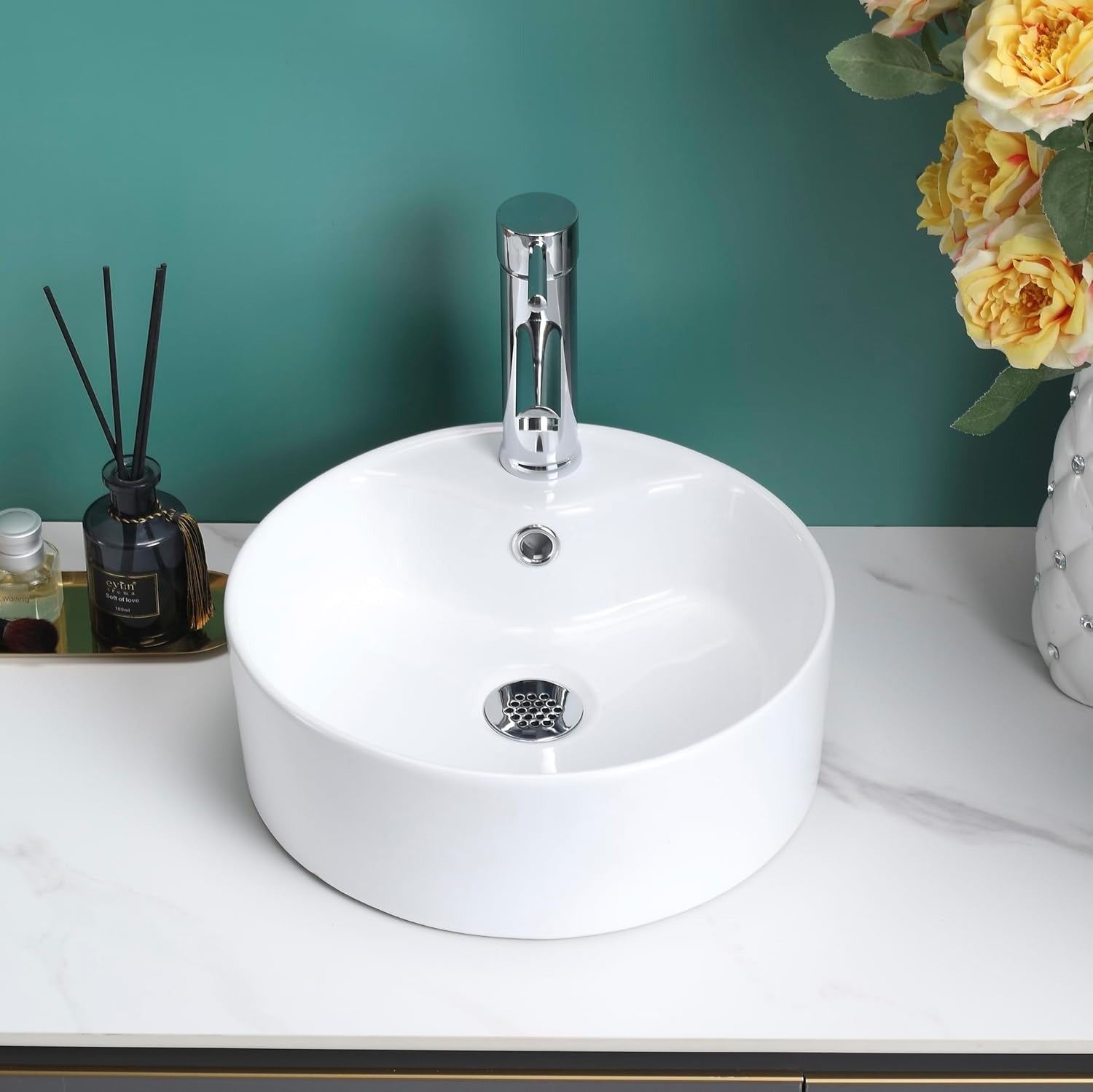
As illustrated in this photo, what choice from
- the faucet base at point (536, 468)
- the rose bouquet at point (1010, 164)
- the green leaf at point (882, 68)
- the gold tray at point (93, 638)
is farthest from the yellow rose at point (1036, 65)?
the gold tray at point (93, 638)

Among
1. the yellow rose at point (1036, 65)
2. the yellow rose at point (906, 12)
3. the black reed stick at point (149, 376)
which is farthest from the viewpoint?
the black reed stick at point (149, 376)

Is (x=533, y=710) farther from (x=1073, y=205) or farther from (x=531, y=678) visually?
(x=1073, y=205)

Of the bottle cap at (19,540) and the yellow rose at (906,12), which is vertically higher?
the yellow rose at (906,12)

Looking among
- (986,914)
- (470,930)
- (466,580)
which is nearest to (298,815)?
(470,930)

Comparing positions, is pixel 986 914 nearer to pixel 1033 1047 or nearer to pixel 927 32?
pixel 1033 1047

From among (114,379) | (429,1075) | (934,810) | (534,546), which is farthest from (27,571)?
(934,810)

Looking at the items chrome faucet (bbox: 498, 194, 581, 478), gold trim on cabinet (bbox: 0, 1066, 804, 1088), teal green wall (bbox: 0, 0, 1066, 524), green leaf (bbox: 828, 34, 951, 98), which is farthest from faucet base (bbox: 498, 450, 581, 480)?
gold trim on cabinet (bbox: 0, 1066, 804, 1088)

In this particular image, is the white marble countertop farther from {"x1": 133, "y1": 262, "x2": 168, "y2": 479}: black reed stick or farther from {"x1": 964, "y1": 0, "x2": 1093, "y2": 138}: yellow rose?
{"x1": 964, "y1": 0, "x2": 1093, "y2": 138}: yellow rose

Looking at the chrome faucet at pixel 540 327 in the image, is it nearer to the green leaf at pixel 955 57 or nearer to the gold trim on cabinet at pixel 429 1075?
the green leaf at pixel 955 57

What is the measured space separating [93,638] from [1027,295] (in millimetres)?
738

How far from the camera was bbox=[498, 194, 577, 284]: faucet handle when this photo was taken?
958mm

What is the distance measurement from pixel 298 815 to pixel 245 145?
0.53m

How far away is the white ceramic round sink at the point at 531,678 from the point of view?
2.64 ft

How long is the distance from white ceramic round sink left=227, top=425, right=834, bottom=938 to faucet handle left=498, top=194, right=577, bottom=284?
6.4 inches
